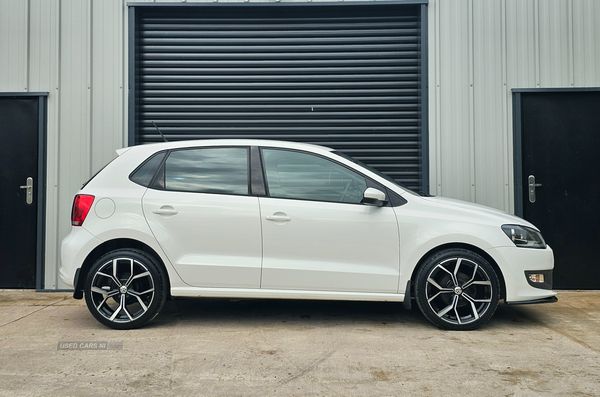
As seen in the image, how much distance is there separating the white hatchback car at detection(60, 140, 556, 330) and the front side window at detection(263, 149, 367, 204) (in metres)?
0.02

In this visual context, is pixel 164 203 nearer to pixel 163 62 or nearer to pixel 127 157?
pixel 127 157

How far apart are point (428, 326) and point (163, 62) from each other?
488 cm

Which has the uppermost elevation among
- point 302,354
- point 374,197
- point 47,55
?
point 47,55

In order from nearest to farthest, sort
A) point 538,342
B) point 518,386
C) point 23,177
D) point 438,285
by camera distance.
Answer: point 518,386 < point 538,342 < point 438,285 < point 23,177

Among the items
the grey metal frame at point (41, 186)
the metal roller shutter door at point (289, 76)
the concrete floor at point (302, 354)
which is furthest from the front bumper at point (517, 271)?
the grey metal frame at point (41, 186)

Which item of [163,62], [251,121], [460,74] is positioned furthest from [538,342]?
[163,62]

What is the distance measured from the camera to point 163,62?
726 cm

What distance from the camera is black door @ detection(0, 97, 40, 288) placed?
22.6 feet

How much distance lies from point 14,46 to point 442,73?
5605 mm

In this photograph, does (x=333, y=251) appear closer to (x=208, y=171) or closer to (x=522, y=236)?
(x=208, y=171)

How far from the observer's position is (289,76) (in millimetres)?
7234

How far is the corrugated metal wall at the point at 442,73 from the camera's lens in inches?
272

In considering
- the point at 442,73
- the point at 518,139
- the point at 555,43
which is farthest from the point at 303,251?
the point at 555,43

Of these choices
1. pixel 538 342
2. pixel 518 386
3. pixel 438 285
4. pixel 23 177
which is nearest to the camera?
pixel 518 386
